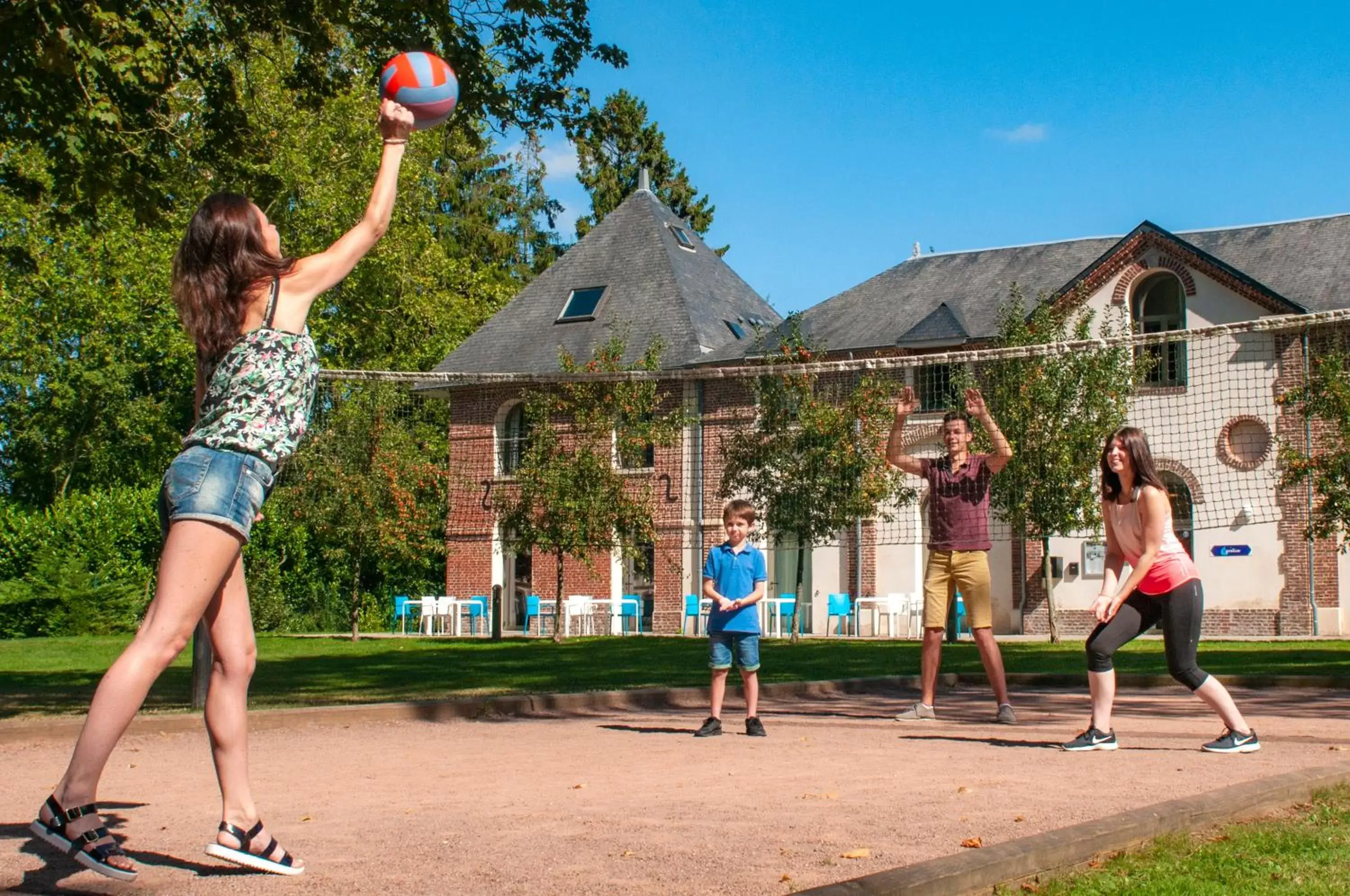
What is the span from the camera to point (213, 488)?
4609 mm

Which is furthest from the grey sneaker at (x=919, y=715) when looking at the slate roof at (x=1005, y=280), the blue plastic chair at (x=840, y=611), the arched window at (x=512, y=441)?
the slate roof at (x=1005, y=280)

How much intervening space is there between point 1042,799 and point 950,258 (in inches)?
1394

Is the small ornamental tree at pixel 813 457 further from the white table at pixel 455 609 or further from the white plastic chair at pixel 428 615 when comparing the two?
the white plastic chair at pixel 428 615

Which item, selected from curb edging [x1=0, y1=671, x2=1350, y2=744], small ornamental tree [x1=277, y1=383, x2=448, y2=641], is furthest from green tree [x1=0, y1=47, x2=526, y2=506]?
curb edging [x1=0, y1=671, x2=1350, y2=744]

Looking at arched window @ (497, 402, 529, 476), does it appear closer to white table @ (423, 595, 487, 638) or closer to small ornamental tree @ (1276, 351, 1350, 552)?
white table @ (423, 595, 487, 638)

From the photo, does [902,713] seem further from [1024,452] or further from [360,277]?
[360,277]

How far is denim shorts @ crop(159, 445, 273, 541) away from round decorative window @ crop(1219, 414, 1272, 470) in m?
30.9

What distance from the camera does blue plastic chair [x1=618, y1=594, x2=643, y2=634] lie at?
3681 centimetres

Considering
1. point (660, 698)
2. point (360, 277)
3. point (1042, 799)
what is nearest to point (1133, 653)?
point (660, 698)

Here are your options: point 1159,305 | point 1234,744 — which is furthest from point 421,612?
point 1234,744

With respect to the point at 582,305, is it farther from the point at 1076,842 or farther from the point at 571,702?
the point at 1076,842

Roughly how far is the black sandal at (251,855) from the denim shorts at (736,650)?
5.65m

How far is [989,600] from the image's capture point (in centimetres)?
1059

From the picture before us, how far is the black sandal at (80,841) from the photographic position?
14.5ft
